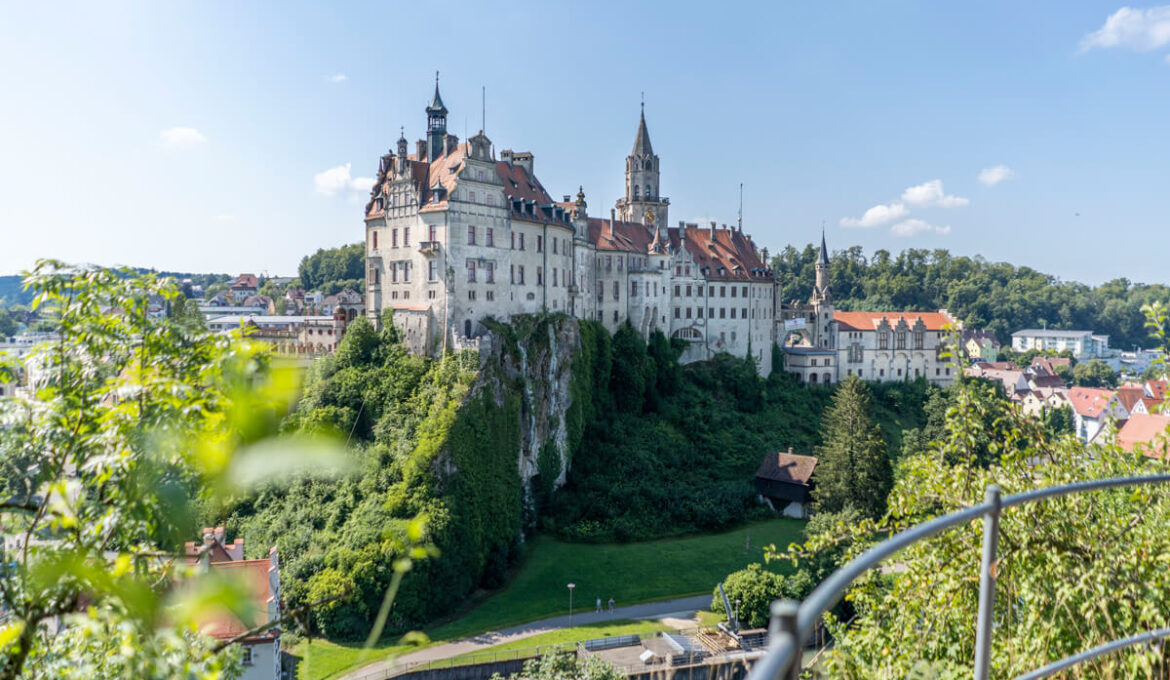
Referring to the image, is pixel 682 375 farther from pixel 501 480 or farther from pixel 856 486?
pixel 501 480

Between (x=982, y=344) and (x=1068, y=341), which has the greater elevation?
(x=1068, y=341)

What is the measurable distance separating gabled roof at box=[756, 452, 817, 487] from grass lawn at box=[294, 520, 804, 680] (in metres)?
3.15

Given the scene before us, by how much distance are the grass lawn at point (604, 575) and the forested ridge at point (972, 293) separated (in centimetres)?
7614

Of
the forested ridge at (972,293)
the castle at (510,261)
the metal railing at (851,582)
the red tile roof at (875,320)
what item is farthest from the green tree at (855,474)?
the forested ridge at (972,293)

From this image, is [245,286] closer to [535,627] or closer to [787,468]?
[787,468]

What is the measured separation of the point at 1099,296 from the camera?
499ft

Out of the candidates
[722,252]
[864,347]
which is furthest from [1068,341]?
[722,252]

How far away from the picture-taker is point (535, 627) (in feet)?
102

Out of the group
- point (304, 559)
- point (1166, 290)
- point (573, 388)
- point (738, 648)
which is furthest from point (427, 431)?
point (1166, 290)

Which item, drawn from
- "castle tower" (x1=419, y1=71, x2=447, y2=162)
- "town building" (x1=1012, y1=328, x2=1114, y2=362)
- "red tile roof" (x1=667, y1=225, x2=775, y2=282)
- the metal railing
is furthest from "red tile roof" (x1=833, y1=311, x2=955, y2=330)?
"town building" (x1=1012, y1=328, x2=1114, y2=362)

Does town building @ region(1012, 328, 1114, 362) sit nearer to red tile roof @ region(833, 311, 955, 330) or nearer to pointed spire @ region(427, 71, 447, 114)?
red tile roof @ region(833, 311, 955, 330)

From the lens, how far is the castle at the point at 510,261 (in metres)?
40.0

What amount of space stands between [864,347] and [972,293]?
76.2 metres

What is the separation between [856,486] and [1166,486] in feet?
117
